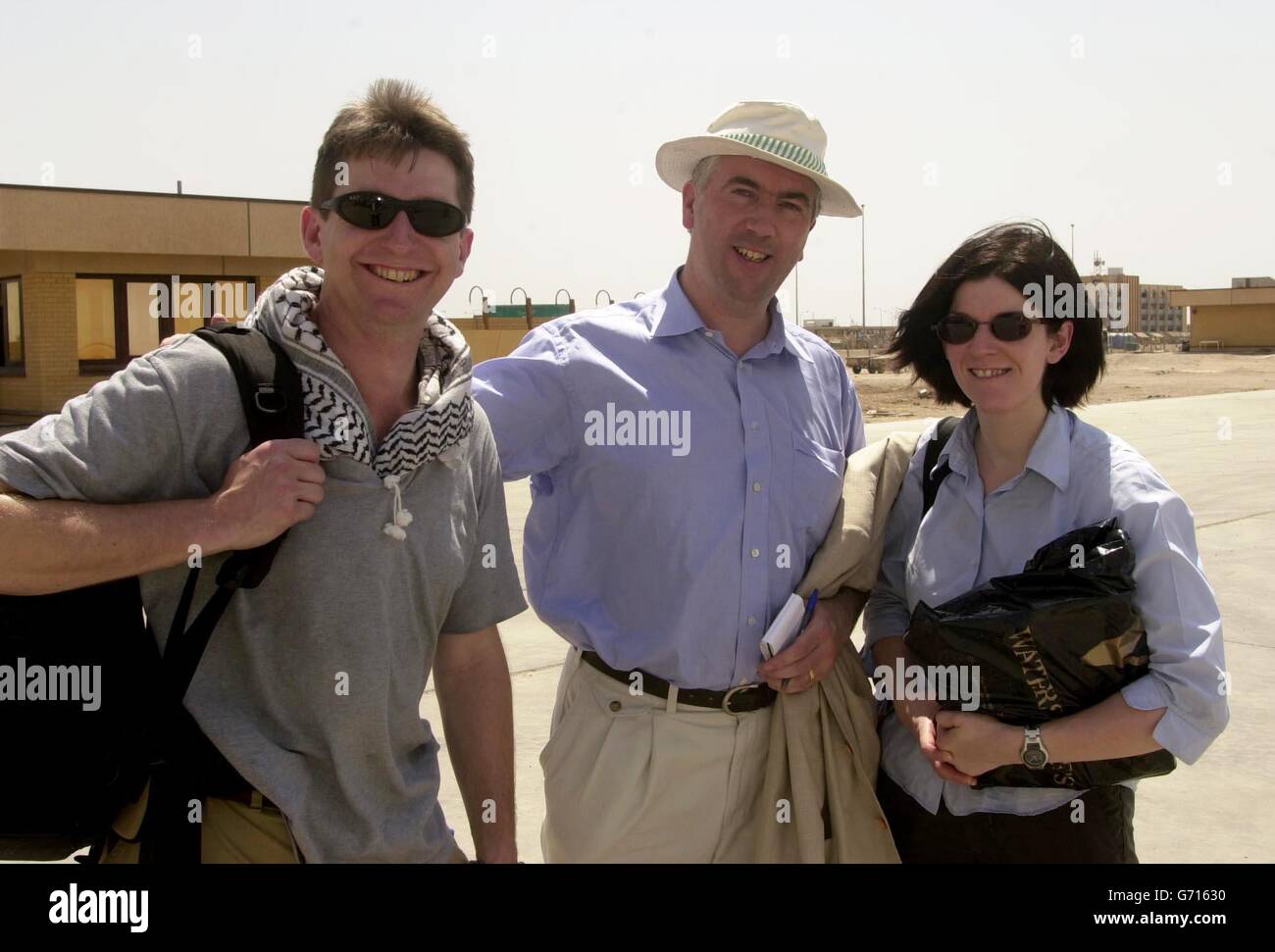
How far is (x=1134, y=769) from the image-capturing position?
2.56 m

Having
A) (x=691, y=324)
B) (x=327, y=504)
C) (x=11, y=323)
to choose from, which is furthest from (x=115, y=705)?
(x=11, y=323)

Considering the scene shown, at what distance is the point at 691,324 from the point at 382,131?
1.12 metres

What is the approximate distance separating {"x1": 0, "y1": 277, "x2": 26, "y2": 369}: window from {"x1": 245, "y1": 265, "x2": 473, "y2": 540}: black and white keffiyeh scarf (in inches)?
978

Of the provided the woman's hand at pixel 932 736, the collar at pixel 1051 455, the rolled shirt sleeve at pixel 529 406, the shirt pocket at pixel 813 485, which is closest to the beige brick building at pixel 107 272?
the rolled shirt sleeve at pixel 529 406

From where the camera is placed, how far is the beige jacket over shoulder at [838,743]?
2855mm

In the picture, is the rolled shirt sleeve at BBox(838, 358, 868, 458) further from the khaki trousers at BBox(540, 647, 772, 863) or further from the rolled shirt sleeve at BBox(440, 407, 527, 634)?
the rolled shirt sleeve at BBox(440, 407, 527, 634)

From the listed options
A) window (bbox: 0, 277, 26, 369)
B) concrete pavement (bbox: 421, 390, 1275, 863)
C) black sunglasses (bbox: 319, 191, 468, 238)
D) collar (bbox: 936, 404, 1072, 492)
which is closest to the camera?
black sunglasses (bbox: 319, 191, 468, 238)

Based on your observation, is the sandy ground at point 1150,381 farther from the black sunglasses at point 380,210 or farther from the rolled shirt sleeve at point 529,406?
the black sunglasses at point 380,210

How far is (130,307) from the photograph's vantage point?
947 inches

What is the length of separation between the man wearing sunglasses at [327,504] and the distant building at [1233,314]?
64282 millimetres

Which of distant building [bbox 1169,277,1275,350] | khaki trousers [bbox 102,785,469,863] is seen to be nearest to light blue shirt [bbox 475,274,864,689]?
khaki trousers [bbox 102,785,469,863]

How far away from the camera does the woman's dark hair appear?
277 centimetres

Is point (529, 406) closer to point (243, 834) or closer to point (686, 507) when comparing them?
point (686, 507)
